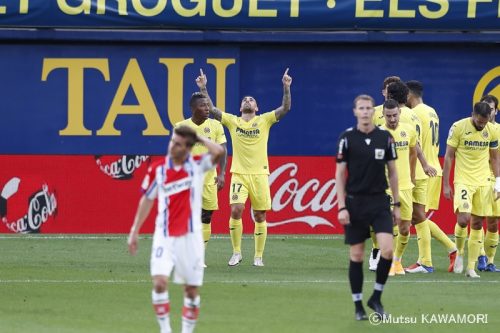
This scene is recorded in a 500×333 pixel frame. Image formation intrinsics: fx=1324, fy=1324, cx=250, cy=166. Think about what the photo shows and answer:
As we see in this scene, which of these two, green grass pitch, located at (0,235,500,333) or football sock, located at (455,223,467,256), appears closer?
green grass pitch, located at (0,235,500,333)

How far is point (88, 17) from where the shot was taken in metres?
21.0

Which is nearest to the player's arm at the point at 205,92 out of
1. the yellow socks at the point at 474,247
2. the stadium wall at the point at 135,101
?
the yellow socks at the point at 474,247

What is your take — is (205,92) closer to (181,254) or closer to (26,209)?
(26,209)

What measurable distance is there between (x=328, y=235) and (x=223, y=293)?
24.8 ft

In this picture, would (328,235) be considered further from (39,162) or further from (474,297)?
(474,297)

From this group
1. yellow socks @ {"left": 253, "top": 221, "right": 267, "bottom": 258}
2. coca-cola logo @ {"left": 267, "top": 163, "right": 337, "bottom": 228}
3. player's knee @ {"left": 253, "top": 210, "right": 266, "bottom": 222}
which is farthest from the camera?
coca-cola logo @ {"left": 267, "top": 163, "right": 337, "bottom": 228}

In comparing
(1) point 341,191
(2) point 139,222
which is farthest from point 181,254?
(1) point 341,191

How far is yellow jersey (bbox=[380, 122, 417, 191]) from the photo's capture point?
15.7 metres

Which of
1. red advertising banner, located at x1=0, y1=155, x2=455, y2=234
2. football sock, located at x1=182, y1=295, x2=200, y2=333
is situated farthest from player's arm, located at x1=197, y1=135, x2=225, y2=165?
red advertising banner, located at x1=0, y1=155, x2=455, y2=234

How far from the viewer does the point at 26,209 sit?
21.4 m

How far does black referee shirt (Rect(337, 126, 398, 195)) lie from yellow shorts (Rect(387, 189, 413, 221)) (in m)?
3.46

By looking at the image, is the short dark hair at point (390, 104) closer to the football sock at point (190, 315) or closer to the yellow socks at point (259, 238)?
the yellow socks at point (259, 238)
